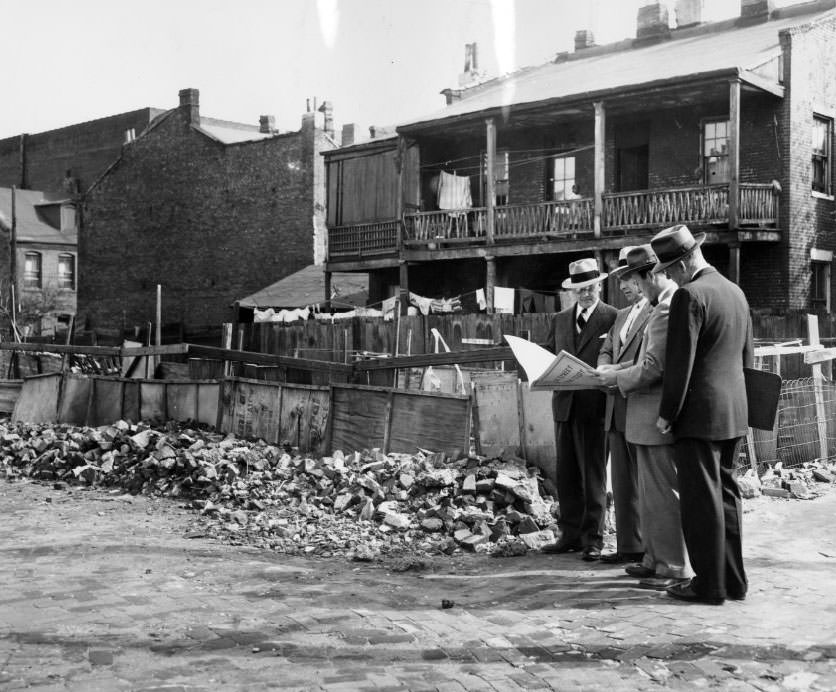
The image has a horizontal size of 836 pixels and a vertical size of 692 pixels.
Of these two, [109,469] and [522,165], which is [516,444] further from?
[522,165]

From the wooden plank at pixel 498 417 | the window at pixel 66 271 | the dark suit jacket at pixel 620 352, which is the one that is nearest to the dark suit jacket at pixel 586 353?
the dark suit jacket at pixel 620 352

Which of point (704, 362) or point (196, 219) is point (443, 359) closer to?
point (704, 362)

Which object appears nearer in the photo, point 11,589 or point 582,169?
point 11,589

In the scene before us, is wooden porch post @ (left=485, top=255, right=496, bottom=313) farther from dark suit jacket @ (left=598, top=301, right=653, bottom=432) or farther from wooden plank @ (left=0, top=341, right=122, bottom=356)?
dark suit jacket @ (left=598, top=301, right=653, bottom=432)

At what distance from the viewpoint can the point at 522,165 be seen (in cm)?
2359

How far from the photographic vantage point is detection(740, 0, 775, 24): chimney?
22.9 meters

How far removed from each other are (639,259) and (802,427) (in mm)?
5488

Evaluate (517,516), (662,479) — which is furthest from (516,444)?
(662,479)

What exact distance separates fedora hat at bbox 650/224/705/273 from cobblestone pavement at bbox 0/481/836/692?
1971 mm

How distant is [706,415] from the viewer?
522 centimetres

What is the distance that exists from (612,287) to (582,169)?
181 inches

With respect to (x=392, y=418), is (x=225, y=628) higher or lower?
lower

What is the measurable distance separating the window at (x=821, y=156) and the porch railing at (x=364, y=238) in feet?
32.2

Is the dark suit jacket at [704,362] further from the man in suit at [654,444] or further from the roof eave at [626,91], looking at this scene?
the roof eave at [626,91]
